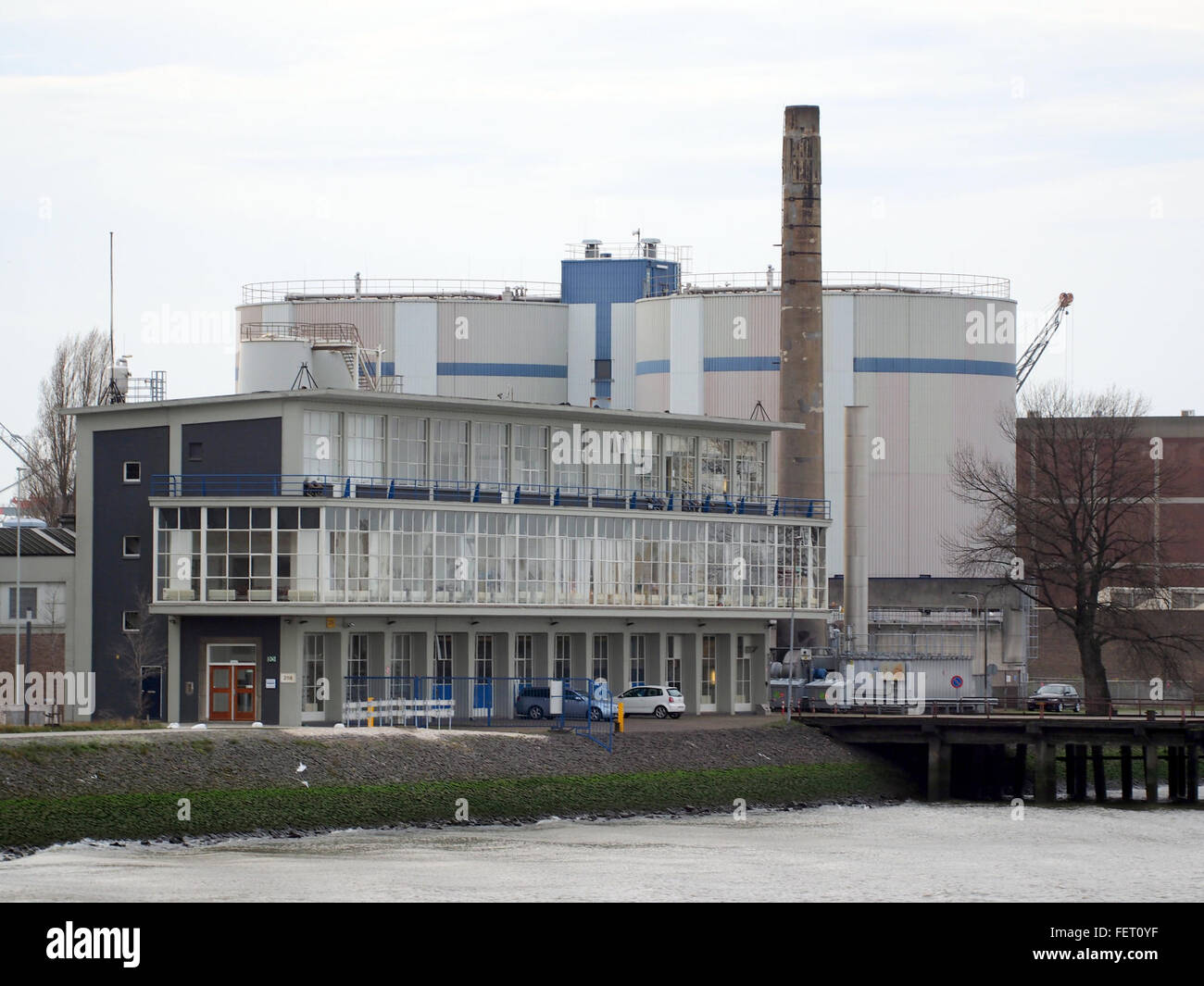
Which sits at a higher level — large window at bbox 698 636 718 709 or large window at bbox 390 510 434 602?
large window at bbox 390 510 434 602

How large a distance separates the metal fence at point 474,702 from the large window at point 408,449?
700cm

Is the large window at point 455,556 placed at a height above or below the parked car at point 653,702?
above

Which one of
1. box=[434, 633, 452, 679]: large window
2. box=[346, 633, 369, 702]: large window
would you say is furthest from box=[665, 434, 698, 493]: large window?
box=[346, 633, 369, 702]: large window

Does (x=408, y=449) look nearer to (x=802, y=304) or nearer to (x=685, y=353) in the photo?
(x=802, y=304)

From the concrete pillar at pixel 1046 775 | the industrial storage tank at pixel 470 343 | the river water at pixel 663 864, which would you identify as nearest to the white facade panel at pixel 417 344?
the industrial storage tank at pixel 470 343

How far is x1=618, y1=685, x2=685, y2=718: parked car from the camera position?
6956 cm

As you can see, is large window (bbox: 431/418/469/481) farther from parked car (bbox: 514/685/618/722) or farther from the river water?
the river water

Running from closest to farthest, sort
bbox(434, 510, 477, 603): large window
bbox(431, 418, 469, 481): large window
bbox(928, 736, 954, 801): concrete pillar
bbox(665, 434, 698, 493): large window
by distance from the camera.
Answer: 1. bbox(928, 736, 954, 801): concrete pillar
2. bbox(434, 510, 477, 603): large window
3. bbox(431, 418, 469, 481): large window
4. bbox(665, 434, 698, 493): large window

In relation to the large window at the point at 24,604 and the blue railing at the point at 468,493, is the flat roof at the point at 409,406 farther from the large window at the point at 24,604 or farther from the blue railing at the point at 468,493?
the large window at the point at 24,604

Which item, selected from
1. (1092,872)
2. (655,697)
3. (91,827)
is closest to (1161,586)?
(655,697)

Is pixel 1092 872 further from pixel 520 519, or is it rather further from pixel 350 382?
pixel 350 382

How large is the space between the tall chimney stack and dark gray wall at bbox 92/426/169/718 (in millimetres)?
28932

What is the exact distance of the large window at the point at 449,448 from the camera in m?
68.8
